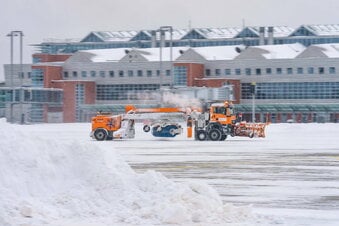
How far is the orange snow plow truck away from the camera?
188 feet

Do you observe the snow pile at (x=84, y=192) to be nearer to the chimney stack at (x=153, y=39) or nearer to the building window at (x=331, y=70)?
the building window at (x=331, y=70)

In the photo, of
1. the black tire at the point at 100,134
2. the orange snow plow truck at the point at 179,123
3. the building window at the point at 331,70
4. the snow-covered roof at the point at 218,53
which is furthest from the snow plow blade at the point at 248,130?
the snow-covered roof at the point at 218,53

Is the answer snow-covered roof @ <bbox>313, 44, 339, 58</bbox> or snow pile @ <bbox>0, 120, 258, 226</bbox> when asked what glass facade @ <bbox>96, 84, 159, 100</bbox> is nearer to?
snow-covered roof @ <bbox>313, 44, 339, 58</bbox>

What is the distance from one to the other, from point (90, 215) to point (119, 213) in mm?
480

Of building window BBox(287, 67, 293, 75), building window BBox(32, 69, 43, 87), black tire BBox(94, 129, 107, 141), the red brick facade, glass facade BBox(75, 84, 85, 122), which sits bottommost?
black tire BBox(94, 129, 107, 141)

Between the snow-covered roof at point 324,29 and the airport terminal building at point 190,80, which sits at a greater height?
the snow-covered roof at point 324,29

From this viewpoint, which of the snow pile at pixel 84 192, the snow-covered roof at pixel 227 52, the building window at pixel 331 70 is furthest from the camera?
the snow-covered roof at pixel 227 52

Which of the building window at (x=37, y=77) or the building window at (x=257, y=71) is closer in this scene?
the building window at (x=257, y=71)

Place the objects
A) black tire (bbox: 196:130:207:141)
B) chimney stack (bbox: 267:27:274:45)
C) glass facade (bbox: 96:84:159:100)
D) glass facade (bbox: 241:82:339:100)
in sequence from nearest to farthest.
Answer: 1. black tire (bbox: 196:130:207:141)
2. glass facade (bbox: 241:82:339:100)
3. glass facade (bbox: 96:84:159:100)
4. chimney stack (bbox: 267:27:274:45)

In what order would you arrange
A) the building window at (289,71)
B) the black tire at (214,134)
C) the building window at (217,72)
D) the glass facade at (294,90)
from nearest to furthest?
the black tire at (214,134) → the glass facade at (294,90) → the building window at (289,71) → the building window at (217,72)

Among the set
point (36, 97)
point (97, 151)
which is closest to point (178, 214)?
point (97, 151)

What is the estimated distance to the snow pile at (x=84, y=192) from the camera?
15766 mm

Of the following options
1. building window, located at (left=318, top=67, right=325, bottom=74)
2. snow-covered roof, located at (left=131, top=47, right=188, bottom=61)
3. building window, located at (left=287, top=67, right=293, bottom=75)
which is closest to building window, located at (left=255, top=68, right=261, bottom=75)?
building window, located at (left=287, top=67, right=293, bottom=75)

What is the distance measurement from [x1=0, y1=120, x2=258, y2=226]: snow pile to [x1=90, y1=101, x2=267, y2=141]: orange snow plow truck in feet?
129
